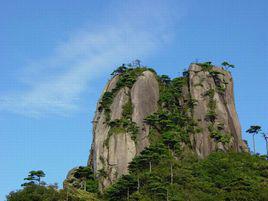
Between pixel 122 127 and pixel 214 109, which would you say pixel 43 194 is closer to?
pixel 122 127

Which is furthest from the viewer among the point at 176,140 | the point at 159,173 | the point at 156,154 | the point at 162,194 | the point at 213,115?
the point at 213,115

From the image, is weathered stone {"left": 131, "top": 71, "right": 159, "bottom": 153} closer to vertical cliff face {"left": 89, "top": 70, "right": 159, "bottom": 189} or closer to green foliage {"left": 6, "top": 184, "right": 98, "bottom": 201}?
vertical cliff face {"left": 89, "top": 70, "right": 159, "bottom": 189}

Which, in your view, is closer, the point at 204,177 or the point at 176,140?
the point at 204,177

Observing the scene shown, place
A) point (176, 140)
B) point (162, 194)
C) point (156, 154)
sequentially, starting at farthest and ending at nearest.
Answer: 1. point (176, 140)
2. point (156, 154)
3. point (162, 194)

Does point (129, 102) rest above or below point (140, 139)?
above

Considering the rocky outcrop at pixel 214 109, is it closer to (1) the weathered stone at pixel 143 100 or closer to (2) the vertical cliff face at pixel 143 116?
(2) the vertical cliff face at pixel 143 116

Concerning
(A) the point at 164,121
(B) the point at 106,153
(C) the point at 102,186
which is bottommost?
(C) the point at 102,186

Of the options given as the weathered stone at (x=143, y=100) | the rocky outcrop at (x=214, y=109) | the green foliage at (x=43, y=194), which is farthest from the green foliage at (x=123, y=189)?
the rocky outcrop at (x=214, y=109)

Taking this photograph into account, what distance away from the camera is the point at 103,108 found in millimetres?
78000

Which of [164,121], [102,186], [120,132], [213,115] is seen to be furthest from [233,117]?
[102,186]

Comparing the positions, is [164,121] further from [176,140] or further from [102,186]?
[102,186]

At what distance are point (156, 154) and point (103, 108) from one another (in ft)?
49.9

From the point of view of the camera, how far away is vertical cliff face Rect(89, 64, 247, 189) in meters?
70.9

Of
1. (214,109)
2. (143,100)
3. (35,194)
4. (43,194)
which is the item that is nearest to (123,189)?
(43,194)
